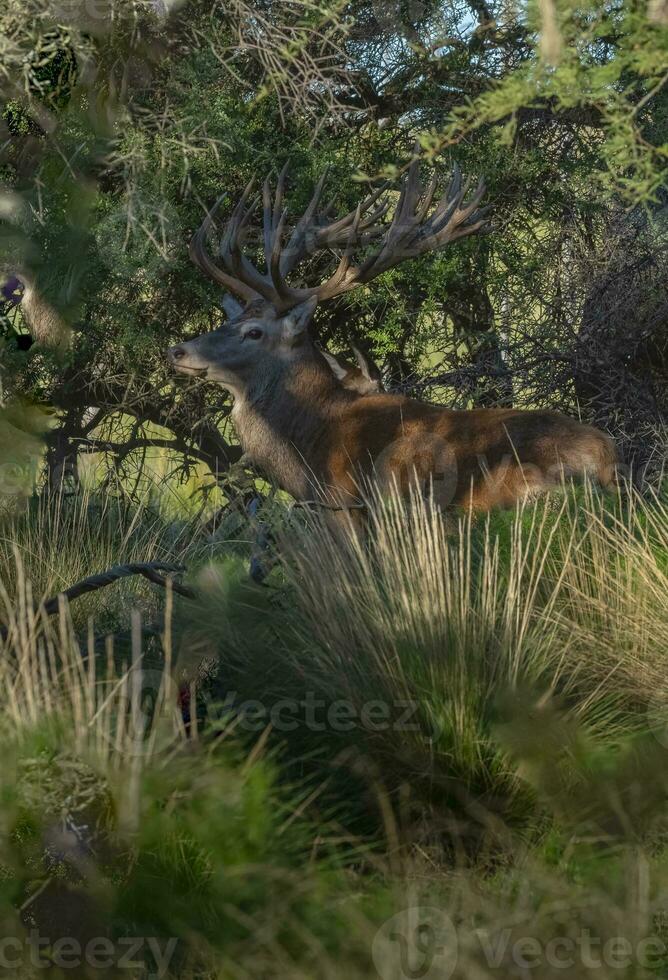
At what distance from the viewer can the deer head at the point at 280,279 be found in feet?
28.1

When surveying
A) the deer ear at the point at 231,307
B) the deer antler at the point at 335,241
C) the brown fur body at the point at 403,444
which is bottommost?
the brown fur body at the point at 403,444

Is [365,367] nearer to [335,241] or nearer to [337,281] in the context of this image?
[337,281]

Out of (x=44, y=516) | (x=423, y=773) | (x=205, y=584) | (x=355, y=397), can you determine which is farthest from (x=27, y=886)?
(x=355, y=397)

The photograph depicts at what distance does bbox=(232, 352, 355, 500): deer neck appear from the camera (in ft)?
28.0

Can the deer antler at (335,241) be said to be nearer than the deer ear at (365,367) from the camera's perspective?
Yes

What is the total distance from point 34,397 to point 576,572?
13.9ft

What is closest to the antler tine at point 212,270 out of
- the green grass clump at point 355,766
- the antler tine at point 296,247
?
the antler tine at point 296,247

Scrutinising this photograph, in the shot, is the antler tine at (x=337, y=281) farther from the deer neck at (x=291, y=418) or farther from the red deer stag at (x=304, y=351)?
the deer neck at (x=291, y=418)

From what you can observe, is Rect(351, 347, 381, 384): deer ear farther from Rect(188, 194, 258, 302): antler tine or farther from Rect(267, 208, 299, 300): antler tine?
Rect(188, 194, 258, 302): antler tine

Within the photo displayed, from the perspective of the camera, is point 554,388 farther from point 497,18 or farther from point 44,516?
point 44,516

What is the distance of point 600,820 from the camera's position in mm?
4293

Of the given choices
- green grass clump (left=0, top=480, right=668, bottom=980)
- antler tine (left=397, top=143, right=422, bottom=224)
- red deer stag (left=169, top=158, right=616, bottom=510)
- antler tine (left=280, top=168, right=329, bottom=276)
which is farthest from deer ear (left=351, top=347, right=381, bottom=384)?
green grass clump (left=0, top=480, right=668, bottom=980)

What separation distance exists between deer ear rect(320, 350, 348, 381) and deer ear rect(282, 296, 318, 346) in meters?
0.23

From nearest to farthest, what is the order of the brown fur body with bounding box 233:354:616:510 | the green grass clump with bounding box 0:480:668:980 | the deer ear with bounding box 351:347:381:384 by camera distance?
the green grass clump with bounding box 0:480:668:980 → the brown fur body with bounding box 233:354:616:510 → the deer ear with bounding box 351:347:381:384
